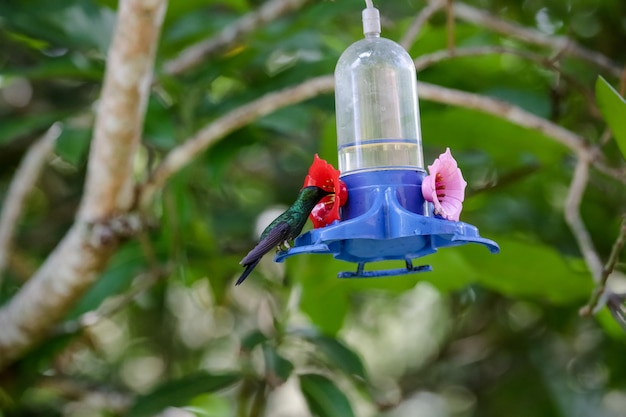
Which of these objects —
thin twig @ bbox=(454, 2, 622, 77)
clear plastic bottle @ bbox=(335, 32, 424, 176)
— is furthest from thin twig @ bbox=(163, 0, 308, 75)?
clear plastic bottle @ bbox=(335, 32, 424, 176)

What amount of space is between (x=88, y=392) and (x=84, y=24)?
3.43ft

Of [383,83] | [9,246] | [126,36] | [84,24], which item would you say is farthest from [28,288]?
[383,83]

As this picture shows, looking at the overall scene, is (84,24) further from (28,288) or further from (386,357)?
(386,357)

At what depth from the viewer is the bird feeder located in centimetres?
110

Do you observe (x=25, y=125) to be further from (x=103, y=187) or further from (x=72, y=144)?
(x=103, y=187)

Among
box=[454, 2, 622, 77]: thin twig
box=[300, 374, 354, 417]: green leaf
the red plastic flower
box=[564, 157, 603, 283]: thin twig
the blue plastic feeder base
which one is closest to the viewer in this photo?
the blue plastic feeder base

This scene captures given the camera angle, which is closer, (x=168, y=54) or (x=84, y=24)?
(x=84, y=24)

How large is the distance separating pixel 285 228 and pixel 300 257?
0.92m

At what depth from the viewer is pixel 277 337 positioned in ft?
6.42

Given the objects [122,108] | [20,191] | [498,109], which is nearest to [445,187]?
[498,109]

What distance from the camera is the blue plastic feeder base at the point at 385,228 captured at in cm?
108

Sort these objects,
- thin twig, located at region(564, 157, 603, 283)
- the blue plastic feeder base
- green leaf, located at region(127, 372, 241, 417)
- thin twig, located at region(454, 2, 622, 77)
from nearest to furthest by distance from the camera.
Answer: the blue plastic feeder base, thin twig, located at region(564, 157, 603, 283), green leaf, located at region(127, 372, 241, 417), thin twig, located at region(454, 2, 622, 77)

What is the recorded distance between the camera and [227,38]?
7.28 ft

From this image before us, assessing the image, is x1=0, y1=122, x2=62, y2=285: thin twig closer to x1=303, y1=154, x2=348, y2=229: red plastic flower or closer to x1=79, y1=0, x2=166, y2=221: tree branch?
x1=79, y1=0, x2=166, y2=221: tree branch
